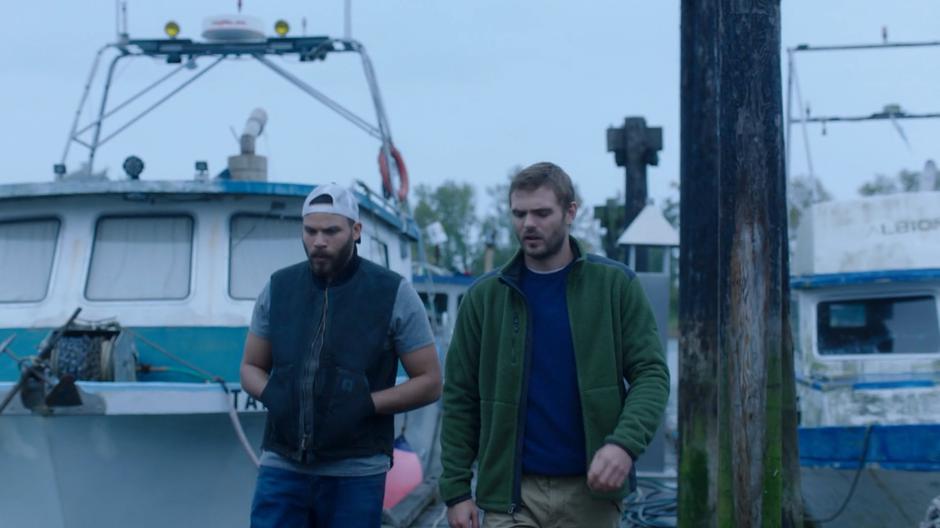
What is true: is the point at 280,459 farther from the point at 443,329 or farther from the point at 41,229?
the point at 443,329

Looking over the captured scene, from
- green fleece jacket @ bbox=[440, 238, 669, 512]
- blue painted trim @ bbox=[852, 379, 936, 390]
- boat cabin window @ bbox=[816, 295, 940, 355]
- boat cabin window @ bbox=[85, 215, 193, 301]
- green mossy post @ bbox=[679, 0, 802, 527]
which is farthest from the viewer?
boat cabin window @ bbox=[816, 295, 940, 355]

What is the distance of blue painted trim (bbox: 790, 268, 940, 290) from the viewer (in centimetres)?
955

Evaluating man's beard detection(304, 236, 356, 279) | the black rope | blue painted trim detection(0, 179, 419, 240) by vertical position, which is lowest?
the black rope

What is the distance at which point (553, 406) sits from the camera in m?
3.84

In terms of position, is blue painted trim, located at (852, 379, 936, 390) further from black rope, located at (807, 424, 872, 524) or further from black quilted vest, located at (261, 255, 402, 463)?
black quilted vest, located at (261, 255, 402, 463)

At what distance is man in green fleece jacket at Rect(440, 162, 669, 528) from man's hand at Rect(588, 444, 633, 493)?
12 cm

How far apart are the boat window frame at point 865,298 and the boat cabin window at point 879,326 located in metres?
0.02

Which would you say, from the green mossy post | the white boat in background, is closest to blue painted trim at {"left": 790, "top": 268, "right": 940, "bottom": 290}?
the white boat in background

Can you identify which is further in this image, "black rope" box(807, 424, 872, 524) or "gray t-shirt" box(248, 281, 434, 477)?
"black rope" box(807, 424, 872, 524)

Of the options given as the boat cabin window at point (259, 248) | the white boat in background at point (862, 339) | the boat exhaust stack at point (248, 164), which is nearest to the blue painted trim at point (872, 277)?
the white boat in background at point (862, 339)

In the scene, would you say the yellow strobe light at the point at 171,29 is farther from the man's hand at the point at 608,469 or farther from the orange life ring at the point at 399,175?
the man's hand at the point at 608,469

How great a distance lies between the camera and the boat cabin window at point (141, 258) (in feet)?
27.8

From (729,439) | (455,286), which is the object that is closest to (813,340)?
(729,439)

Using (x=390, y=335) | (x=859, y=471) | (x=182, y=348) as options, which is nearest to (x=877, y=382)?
(x=859, y=471)
